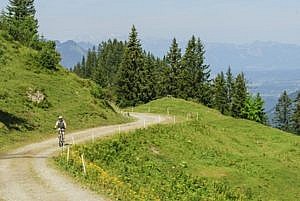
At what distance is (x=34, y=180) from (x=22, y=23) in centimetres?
6363

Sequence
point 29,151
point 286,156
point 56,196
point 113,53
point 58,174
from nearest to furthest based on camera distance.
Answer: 1. point 56,196
2. point 58,174
3. point 29,151
4. point 286,156
5. point 113,53

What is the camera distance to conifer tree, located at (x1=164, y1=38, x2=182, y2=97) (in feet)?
363

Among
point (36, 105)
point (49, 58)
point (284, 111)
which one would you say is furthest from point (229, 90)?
point (36, 105)

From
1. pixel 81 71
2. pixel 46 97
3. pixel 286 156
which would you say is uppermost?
pixel 81 71

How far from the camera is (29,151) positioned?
116ft

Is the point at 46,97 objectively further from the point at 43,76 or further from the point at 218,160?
the point at 218,160

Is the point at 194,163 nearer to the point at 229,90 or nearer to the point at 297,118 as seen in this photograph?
the point at 297,118

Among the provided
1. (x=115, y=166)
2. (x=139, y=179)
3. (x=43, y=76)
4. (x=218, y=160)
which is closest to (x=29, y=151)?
(x=115, y=166)

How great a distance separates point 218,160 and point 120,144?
10.1 meters

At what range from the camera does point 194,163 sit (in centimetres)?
4278

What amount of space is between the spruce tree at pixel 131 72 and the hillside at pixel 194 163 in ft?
117

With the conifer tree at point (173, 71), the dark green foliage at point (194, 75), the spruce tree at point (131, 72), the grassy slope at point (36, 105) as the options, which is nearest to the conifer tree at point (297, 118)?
the dark green foliage at point (194, 75)

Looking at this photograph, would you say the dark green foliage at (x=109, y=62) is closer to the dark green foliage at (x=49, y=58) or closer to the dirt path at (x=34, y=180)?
the dark green foliage at (x=49, y=58)

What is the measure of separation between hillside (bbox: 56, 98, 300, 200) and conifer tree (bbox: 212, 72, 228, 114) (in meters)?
54.3
